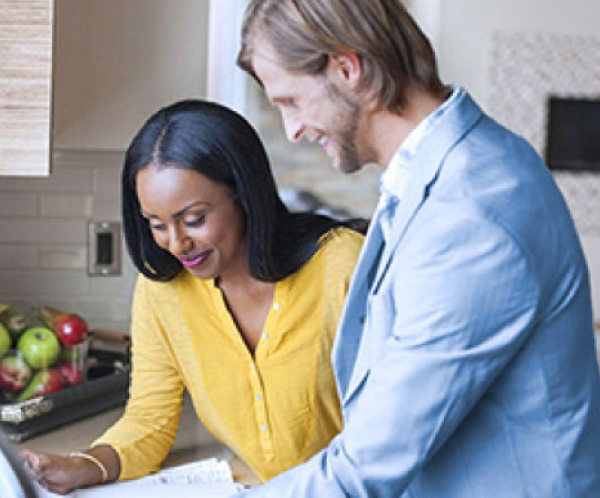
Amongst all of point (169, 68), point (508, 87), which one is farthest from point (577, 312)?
point (508, 87)

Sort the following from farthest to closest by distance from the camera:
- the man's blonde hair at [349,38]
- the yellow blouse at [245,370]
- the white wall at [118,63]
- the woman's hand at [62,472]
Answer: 1. the white wall at [118,63]
2. the yellow blouse at [245,370]
3. the woman's hand at [62,472]
4. the man's blonde hair at [349,38]

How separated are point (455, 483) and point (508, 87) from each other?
288cm

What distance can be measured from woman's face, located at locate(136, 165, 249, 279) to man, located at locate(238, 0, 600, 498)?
15.1 inches

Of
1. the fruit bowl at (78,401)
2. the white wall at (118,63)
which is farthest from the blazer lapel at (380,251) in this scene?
the white wall at (118,63)

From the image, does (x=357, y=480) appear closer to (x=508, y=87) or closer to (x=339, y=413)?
(x=339, y=413)

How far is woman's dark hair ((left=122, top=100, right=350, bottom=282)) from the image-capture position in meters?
1.50

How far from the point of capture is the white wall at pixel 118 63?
2.24m

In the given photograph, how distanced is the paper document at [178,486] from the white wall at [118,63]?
926 mm

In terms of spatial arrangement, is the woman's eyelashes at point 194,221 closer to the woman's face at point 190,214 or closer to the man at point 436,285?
the woman's face at point 190,214

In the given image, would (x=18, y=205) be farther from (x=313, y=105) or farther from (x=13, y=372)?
(x=313, y=105)

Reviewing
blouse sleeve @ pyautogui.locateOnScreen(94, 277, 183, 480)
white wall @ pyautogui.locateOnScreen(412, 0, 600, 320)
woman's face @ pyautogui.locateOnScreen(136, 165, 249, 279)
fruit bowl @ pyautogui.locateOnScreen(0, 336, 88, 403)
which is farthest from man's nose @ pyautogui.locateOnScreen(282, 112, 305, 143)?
white wall @ pyautogui.locateOnScreen(412, 0, 600, 320)

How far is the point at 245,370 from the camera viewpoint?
1.61 m

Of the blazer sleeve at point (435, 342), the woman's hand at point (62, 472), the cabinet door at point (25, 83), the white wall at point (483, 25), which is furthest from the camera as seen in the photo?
the white wall at point (483, 25)

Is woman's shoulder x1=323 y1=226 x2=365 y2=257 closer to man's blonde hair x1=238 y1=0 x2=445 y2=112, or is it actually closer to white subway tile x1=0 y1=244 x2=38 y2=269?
man's blonde hair x1=238 y1=0 x2=445 y2=112
